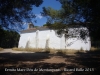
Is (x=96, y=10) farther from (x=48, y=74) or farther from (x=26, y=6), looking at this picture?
(x=26, y=6)

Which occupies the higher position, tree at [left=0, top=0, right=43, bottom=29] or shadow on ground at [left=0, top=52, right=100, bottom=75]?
tree at [left=0, top=0, right=43, bottom=29]

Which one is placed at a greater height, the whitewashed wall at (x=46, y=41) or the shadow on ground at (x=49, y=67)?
the whitewashed wall at (x=46, y=41)

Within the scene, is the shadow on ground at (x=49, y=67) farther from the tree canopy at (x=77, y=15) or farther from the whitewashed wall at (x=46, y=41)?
the whitewashed wall at (x=46, y=41)

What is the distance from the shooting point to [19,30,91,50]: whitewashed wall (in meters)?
29.3

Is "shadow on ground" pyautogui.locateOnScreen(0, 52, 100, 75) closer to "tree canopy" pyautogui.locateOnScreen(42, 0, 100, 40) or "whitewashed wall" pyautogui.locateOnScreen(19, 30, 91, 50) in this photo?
"tree canopy" pyautogui.locateOnScreen(42, 0, 100, 40)

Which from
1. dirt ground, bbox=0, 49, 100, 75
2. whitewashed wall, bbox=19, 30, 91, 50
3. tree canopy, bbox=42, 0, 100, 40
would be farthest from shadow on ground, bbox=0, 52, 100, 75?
whitewashed wall, bbox=19, 30, 91, 50

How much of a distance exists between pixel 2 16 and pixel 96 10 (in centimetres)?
700

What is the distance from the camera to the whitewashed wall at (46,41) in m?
29.3

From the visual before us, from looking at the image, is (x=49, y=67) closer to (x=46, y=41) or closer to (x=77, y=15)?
(x=77, y=15)

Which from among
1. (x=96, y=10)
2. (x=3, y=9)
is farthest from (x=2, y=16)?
(x=96, y=10)

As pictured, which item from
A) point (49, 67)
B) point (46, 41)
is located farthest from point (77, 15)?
point (46, 41)

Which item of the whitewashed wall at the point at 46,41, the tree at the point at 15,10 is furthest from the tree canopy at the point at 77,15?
the whitewashed wall at the point at 46,41

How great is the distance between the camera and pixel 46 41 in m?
34.3

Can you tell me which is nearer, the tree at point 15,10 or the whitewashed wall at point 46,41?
the tree at point 15,10
